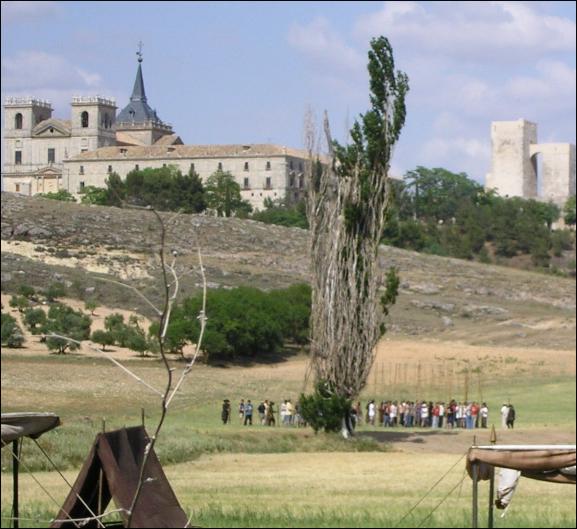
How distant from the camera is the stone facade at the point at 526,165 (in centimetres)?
17900

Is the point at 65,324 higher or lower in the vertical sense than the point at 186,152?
lower

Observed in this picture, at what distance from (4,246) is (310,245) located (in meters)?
47.5

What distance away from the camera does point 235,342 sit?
56594 mm

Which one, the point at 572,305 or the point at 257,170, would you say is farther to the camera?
the point at 257,170

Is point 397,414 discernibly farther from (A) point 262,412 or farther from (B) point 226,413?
(B) point 226,413

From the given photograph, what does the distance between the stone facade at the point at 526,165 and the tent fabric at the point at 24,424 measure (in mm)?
169487

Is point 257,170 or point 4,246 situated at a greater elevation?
point 257,170

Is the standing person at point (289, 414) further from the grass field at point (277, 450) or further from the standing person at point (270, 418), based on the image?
the grass field at point (277, 450)

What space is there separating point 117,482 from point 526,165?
175 meters

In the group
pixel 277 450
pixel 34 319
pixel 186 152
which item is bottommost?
pixel 277 450

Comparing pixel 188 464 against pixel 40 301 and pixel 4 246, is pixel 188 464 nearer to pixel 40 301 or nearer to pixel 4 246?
pixel 40 301

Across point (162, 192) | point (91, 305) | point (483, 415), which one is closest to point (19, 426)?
point (483, 415)

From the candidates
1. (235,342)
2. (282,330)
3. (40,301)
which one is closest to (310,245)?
(235,342)

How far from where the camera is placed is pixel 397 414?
4456cm
